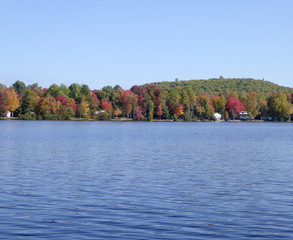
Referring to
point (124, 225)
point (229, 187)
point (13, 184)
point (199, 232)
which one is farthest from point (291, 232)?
point (13, 184)

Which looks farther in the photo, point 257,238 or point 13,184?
point 13,184

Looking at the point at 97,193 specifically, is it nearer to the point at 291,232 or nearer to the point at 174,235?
the point at 174,235

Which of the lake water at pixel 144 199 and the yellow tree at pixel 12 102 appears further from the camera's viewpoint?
the yellow tree at pixel 12 102

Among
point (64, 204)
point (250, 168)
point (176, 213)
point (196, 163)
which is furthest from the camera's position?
point (196, 163)

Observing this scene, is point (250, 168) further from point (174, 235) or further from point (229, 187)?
point (174, 235)

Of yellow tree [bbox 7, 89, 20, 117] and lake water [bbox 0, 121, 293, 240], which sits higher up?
yellow tree [bbox 7, 89, 20, 117]

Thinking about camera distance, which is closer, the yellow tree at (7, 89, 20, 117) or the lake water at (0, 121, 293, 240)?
the lake water at (0, 121, 293, 240)

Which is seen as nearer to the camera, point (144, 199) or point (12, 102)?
point (144, 199)

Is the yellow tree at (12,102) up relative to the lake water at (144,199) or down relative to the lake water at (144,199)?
up

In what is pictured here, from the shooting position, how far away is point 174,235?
16.0 meters

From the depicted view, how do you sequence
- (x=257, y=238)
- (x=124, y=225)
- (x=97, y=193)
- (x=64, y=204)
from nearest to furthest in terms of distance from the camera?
(x=257, y=238)
(x=124, y=225)
(x=64, y=204)
(x=97, y=193)

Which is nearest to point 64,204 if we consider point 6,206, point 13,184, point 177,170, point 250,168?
point 6,206

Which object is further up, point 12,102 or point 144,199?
point 12,102

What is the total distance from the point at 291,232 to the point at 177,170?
17261 millimetres
